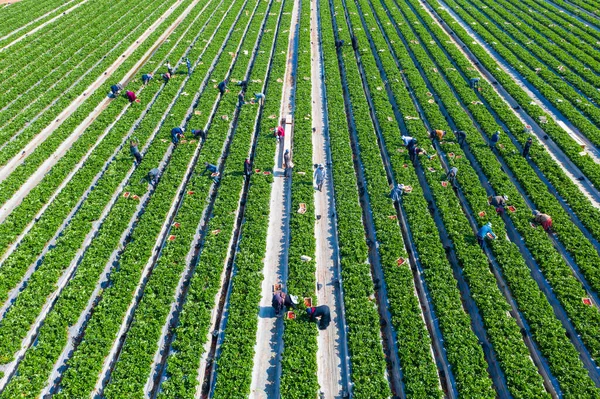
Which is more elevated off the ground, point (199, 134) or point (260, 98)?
point (260, 98)

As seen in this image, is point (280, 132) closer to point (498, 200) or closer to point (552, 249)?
point (498, 200)

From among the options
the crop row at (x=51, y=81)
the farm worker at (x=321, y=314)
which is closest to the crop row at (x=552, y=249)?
the farm worker at (x=321, y=314)

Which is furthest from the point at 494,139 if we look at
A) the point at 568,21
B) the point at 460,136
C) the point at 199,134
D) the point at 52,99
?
the point at 52,99

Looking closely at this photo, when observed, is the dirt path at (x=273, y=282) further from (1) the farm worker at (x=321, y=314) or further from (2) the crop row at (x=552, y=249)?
(2) the crop row at (x=552, y=249)

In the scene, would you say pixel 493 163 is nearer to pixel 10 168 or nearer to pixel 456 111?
pixel 456 111

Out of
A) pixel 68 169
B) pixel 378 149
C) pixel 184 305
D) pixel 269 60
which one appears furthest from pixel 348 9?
pixel 184 305
